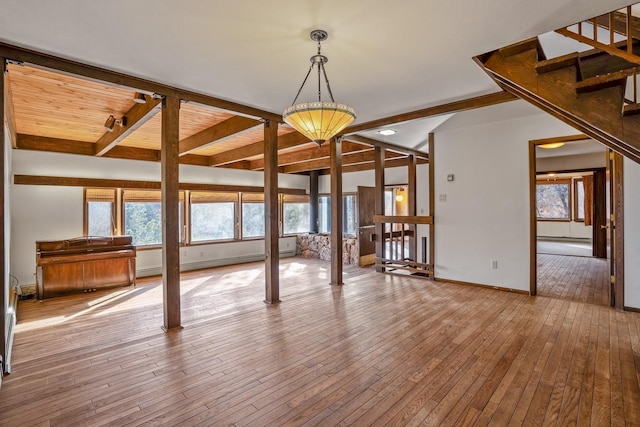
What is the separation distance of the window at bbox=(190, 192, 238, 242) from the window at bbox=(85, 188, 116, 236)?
5.31 feet

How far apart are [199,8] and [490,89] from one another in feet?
10.7

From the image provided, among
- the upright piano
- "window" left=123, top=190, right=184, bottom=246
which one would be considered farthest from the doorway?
"window" left=123, top=190, right=184, bottom=246

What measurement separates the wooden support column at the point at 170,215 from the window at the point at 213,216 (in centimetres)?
413

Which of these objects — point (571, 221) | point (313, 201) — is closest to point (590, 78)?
point (313, 201)

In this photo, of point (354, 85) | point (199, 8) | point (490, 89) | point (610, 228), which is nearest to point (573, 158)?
point (610, 228)

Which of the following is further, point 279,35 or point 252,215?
point 252,215

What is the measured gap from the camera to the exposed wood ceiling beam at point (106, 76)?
8.64ft

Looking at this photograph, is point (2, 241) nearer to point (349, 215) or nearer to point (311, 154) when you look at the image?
point (311, 154)

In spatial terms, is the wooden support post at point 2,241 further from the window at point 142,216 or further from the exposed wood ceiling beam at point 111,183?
the window at point 142,216

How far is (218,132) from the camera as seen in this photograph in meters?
5.06

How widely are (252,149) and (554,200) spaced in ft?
35.4

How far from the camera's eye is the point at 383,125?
4.96 m

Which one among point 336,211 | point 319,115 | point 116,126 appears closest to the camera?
point 319,115

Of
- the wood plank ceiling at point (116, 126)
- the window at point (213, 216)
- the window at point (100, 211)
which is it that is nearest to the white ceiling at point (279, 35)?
the wood plank ceiling at point (116, 126)
